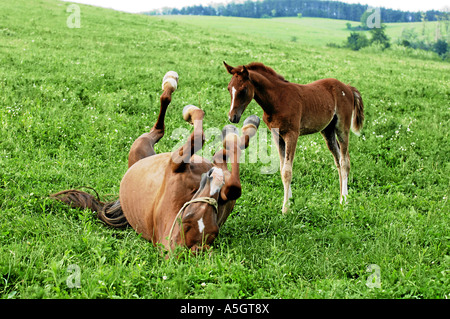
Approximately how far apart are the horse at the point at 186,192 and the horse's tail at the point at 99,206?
0.02m

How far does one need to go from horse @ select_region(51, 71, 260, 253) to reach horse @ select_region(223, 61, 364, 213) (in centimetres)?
133

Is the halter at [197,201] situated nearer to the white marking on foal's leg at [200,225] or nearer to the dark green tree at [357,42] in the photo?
the white marking on foal's leg at [200,225]

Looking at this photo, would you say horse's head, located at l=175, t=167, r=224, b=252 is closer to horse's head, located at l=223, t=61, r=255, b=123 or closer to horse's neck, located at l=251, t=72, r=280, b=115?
horse's head, located at l=223, t=61, r=255, b=123

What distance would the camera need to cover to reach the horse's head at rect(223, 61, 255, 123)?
5812 mm

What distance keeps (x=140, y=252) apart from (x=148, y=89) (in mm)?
9805

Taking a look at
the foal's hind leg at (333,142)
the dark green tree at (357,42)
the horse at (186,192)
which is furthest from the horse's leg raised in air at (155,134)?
the dark green tree at (357,42)

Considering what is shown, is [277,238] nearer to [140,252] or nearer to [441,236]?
[140,252]

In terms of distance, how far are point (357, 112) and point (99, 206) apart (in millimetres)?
5147

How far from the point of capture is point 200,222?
3992mm

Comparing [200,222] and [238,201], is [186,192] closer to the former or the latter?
[200,222]

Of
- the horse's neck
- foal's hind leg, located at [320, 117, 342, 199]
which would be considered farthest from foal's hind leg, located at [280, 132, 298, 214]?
foal's hind leg, located at [320, 117, 342, 199]

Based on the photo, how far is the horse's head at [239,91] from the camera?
5812mm

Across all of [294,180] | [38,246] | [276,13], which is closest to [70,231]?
[38,246]

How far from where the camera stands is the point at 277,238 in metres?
5.52
